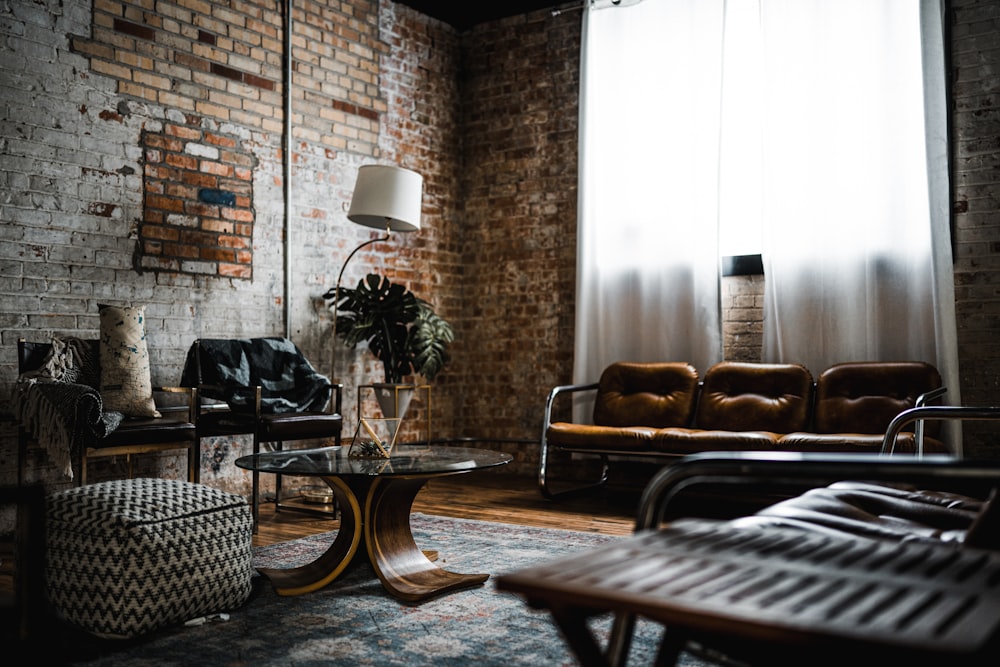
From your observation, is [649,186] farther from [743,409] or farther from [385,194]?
[385,194]

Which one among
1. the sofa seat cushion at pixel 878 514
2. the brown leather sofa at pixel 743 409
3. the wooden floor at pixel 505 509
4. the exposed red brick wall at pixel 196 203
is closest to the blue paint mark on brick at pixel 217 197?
the exposed red brick wall at pixel 196 203

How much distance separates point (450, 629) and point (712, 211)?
3.56m

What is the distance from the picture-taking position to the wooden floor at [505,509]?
14.2 feet

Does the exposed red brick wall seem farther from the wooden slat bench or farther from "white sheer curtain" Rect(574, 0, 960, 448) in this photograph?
the wooden slat bench

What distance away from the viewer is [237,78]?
516cm

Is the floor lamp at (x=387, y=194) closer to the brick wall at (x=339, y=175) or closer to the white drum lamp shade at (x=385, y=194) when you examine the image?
the white drum lamp shade at (x=385, y=194)

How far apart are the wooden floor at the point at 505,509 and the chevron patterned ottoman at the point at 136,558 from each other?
1217 millimetres

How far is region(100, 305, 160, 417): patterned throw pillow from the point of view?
414cm

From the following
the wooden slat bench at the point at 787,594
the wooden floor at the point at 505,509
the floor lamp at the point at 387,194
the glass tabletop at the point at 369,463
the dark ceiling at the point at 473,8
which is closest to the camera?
the wooden slat bench at the point at 787,594

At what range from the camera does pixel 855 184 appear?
5000 mm

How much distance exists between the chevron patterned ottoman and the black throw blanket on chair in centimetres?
166

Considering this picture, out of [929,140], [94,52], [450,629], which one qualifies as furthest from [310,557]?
[929,140]

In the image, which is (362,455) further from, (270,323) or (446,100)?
(446,100)

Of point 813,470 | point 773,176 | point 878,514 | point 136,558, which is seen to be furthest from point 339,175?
point 813,470
